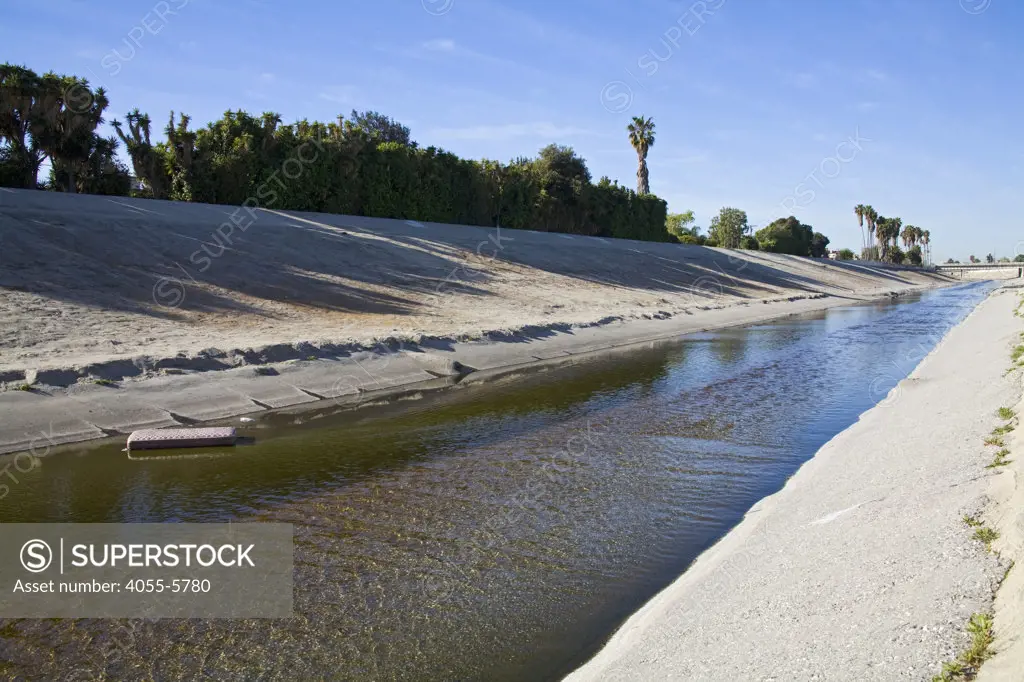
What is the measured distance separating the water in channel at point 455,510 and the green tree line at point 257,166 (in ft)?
82.6

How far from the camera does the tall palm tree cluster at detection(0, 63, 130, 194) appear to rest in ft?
99.9

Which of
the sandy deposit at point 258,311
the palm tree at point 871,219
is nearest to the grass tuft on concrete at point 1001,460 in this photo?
the sandy deposit at point 258,311

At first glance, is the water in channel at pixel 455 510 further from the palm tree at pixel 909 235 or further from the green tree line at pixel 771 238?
the palm tree at pixel 909 235

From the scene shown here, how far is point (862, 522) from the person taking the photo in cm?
661

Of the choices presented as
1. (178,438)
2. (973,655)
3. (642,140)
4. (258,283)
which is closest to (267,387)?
(178,438)

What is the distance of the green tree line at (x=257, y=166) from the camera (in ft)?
102

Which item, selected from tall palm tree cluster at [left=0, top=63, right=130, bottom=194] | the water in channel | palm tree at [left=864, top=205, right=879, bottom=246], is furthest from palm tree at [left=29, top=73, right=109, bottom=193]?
palm tree at [left=864, top=205, right=879, bottom=246]

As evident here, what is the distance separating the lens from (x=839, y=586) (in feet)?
17.4

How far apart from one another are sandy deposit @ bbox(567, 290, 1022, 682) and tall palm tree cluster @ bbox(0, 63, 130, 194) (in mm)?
33443

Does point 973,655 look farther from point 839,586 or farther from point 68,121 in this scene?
point 68,121

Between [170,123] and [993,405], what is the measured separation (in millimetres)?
A: 35589

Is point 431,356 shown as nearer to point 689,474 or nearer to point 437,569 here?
point 689,474

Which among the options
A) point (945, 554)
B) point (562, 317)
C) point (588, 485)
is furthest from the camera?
point (562, 317)

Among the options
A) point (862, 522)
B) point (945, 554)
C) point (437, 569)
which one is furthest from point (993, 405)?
point (437, 569)
